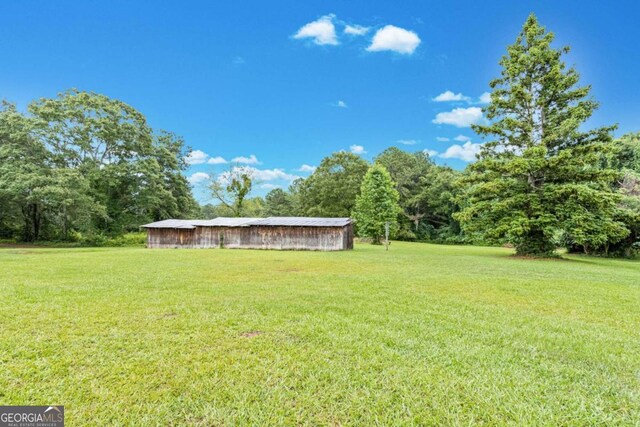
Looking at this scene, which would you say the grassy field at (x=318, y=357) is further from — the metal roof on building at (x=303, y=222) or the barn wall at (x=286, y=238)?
the metal roof on building at (x=303, y=222)

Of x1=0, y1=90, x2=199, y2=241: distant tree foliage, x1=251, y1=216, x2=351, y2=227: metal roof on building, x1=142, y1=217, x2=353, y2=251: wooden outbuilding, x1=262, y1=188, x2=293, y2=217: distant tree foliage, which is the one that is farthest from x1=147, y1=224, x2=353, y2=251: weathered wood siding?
x1=262, y1=188, x2=293, y2=217: distant tree foliage

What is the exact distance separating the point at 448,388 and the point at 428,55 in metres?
27.0

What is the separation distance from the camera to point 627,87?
20328 millimetres

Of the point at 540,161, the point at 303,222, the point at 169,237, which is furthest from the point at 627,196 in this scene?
the point at 169,237

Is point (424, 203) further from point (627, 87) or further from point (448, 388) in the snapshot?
point (448, 388)

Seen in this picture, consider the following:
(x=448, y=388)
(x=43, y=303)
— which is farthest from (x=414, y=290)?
(x=43, y=303)

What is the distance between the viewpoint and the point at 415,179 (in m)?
48.8

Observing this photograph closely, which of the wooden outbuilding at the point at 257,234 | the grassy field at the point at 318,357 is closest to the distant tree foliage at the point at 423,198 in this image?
the wooden outbuilding at the point at 257,234

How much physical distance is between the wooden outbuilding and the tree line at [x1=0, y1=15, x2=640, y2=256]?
724 cm

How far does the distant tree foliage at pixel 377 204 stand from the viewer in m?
34.3

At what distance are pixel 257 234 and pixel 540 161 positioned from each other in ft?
70.1

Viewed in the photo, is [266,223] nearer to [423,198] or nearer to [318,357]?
[318,357]

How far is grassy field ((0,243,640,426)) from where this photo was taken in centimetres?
261

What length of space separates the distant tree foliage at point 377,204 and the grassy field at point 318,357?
27.0 meters
